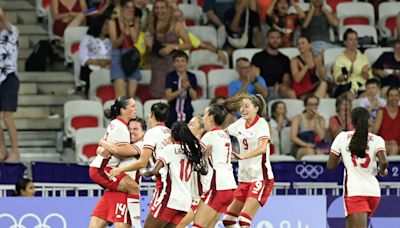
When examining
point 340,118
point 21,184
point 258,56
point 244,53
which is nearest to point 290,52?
point 244,53

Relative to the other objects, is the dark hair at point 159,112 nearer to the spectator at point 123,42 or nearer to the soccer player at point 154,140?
the soccer player at point 154,140

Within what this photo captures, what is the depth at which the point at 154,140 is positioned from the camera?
2173cm

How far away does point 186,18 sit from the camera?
3045cm

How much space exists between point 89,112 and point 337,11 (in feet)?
17.5

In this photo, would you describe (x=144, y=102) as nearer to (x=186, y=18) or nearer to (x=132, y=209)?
(x=186, y=18)

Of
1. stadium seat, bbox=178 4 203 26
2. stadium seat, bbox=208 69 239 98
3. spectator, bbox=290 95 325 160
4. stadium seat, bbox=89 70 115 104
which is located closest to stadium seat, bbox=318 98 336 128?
spectator, bbox=290 95 325 160

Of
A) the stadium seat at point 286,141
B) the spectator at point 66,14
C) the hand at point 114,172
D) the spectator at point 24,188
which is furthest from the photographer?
the spectator at point 66,14

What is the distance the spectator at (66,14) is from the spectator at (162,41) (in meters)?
1.33

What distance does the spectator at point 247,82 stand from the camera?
1102 inches

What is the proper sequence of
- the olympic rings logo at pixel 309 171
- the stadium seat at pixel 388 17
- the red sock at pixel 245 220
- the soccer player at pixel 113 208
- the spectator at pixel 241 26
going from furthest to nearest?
the stadium seat at pixel 388 17, the spectator at pixel 241 26, the olympic rings logo at pixel 309 171, the red sock at pixel 245 220, the soccer player at pixel 113 208

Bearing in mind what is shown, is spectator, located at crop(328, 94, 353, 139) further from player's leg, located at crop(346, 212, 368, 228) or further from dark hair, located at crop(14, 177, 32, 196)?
dark hair, located at crop(14, 177, 32, 196)

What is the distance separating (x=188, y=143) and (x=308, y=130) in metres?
6.28

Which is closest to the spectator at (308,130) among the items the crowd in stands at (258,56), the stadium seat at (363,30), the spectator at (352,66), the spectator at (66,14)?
the crowd in stands at (258,56)

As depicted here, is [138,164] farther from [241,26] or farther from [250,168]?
[241,26]
